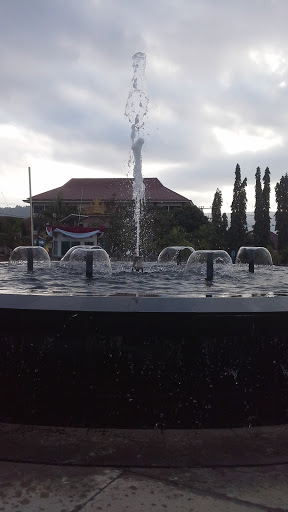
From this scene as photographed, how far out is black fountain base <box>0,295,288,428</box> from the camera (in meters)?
3.71

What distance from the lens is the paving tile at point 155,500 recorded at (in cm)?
251

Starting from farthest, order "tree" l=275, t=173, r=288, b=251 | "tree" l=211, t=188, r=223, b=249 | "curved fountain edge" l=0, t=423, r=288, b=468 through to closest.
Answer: "tree" l=275, t=173, r=288, b=251, "tree" l=211, t=188, r=223, b=249, "curved fountain edge" l=0, t=423, r=288, b=468

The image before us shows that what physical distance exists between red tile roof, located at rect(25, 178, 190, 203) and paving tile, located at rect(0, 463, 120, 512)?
2369 inches

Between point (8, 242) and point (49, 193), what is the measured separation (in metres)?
26.8

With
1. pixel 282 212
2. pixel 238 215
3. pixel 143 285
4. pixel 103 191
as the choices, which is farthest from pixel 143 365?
pixel 103 191

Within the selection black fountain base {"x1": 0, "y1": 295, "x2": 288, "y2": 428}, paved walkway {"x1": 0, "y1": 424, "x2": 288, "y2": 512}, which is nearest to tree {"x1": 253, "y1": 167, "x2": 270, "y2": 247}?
black fountain base {"x1": 0, "y1": 295, "x2": 288, "y2": 428}

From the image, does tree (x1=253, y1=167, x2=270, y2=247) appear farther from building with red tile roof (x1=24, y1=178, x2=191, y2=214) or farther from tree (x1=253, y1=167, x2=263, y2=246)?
building with red tile roof (x1=24, y1=178, x2=191, y2=214)

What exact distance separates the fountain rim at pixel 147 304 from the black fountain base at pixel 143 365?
2 cm

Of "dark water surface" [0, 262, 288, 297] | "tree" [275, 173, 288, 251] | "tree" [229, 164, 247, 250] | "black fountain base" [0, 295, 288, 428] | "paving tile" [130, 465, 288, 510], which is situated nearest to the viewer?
"paving tile" [130, 465, 288, 510]

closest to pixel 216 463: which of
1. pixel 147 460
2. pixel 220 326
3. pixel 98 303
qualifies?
pixel 147 460

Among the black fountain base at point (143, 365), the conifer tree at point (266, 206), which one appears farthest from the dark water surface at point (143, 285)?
the conifer tree at point (266, 206)

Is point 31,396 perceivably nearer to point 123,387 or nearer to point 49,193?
point 123,387

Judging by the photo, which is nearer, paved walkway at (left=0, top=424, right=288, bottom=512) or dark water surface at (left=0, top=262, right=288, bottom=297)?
paved walkway at (left=0, top=424, right=288, bottom=512)

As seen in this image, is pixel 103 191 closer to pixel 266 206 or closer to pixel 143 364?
pixel 266 206
